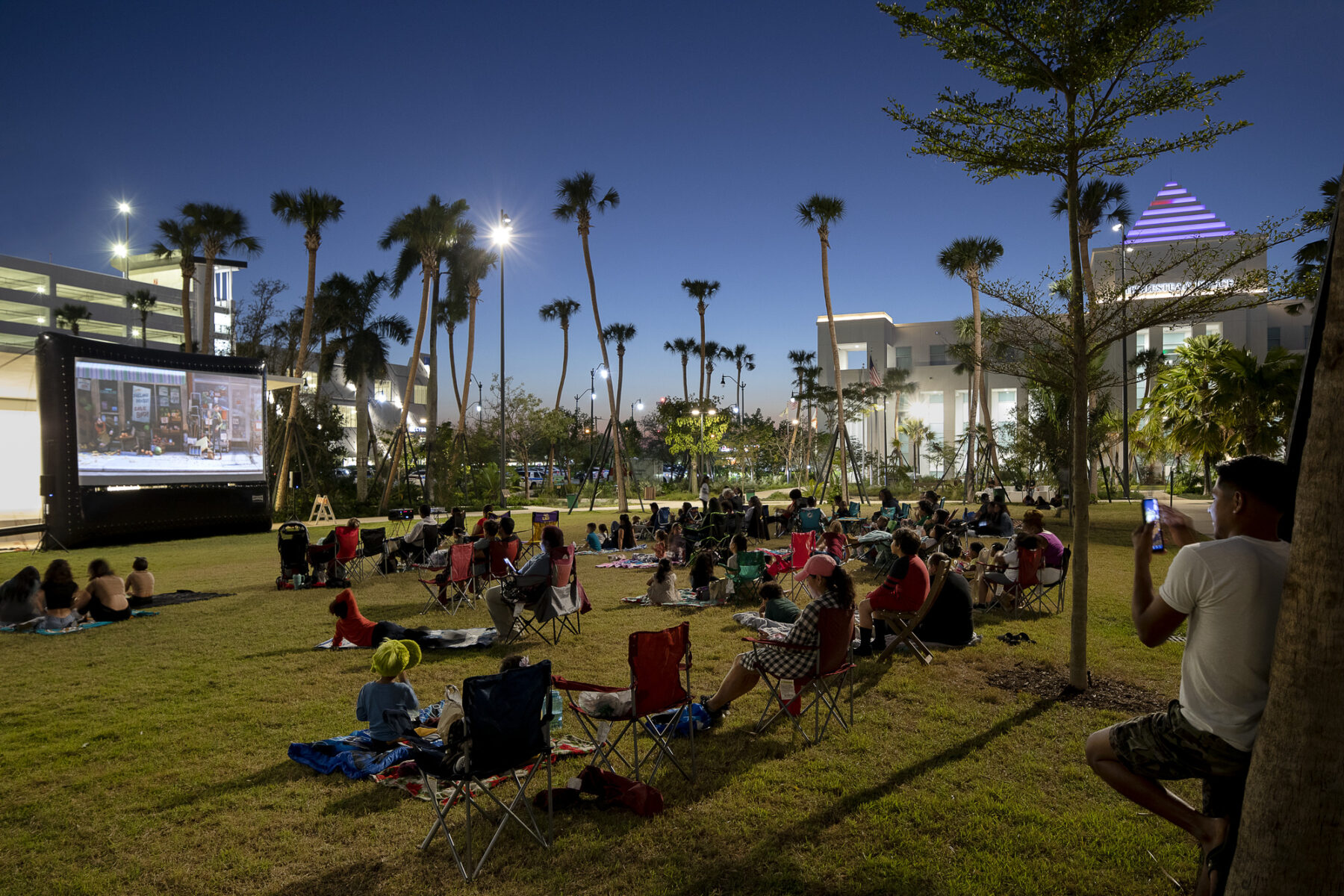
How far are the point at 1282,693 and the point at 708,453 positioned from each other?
3366 centimetres

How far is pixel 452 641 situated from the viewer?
7.75 m

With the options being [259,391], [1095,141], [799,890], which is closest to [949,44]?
[1095,141]

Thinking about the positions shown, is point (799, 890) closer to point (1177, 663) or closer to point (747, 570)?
point (1177, 663)

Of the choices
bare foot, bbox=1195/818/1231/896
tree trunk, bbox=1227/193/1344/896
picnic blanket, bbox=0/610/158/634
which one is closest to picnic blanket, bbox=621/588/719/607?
picnic blanket, bbox=0/610/158/634

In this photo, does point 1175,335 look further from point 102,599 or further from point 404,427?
point 102,599

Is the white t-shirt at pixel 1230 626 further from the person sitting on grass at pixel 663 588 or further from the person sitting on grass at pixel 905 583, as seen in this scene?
the person sitting on grass at pixel 663 588

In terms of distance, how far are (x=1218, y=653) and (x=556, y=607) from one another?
6.29m

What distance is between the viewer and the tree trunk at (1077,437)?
5629 millimetres

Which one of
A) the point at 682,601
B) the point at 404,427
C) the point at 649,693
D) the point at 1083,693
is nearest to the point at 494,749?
the point at 649,693

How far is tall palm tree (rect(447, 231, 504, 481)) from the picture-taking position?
3412 centimetres

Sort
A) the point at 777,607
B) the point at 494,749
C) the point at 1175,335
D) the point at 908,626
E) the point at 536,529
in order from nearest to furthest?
the point at 494,749 → the point at 777,607 → the point at 908,626 → the point at 536,529 → the point at 1175,335

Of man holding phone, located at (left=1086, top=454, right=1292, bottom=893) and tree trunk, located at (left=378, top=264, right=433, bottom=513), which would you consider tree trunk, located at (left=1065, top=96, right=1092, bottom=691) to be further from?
tree trunk, located at (left=378, top=264, right=433, bottom=513)

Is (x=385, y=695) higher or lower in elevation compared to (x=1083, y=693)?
higher

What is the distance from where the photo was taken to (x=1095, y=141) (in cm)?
571
